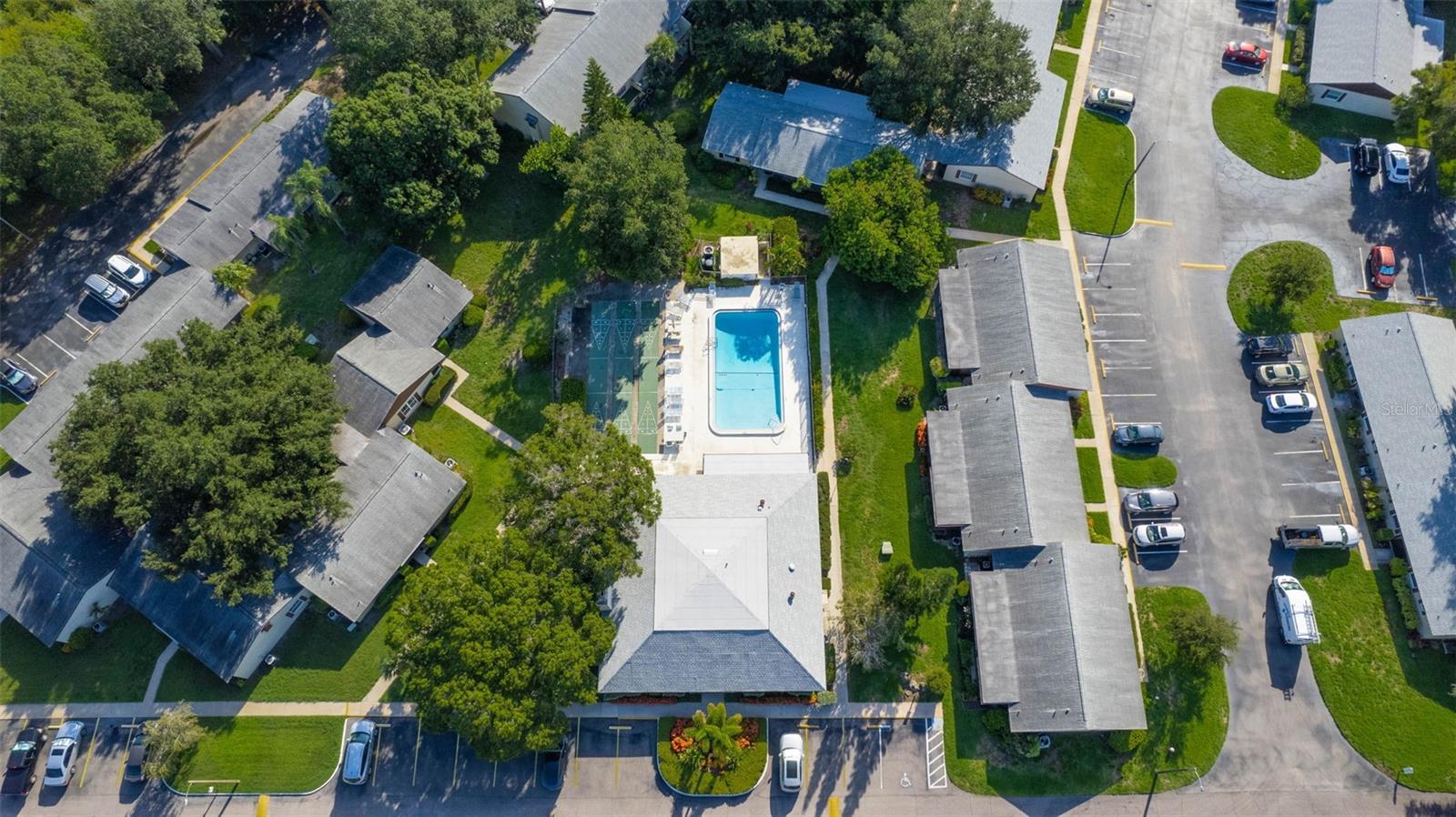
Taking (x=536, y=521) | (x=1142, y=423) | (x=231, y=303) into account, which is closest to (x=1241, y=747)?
(x=1142, y=423)

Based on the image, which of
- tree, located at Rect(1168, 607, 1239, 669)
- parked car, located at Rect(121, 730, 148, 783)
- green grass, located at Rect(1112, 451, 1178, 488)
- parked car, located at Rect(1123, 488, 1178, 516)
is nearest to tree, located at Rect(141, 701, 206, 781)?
parked car, located at Rect(121, 730, 148, 783)

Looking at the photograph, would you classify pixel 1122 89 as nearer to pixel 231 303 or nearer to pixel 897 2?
pixel 897 2

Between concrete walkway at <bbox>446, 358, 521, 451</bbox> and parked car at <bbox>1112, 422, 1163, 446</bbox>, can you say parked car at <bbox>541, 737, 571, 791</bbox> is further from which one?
parked car at <bbox>1112, 422, 1163, 446</bbox>

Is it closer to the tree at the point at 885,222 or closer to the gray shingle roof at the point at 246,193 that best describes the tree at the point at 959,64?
the tree at the point at 885,222

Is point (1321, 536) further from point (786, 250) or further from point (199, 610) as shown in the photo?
point (199, 610)

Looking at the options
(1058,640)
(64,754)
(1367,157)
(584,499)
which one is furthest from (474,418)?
(1367,157)

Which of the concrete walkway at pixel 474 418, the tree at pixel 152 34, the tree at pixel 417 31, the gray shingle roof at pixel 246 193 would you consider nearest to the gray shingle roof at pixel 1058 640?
the concrete walkway at pixel 474 418
